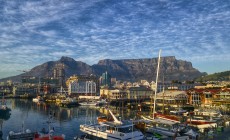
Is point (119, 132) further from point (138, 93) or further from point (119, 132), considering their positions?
point (138, 93)

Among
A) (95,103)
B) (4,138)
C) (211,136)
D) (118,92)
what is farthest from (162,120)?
(118,92)

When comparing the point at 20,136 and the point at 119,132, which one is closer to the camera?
the point at 119,132

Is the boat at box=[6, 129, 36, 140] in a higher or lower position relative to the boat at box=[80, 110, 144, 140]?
lower

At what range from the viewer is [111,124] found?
38.6m

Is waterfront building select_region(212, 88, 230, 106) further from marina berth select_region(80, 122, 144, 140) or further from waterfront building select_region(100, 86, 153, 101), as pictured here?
waterfront building select_region(100, 86, 153, 101)

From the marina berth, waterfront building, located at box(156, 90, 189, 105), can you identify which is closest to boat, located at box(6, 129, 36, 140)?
the marina berth

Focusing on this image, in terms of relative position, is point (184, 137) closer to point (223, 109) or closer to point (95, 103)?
point (223, 109)

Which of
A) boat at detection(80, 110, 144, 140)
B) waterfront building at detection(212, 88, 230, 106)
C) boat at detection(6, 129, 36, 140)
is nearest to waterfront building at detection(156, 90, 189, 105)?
waterfront building at detection(212, 88, 230, 106)

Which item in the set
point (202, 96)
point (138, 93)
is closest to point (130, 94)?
point (138, 93)

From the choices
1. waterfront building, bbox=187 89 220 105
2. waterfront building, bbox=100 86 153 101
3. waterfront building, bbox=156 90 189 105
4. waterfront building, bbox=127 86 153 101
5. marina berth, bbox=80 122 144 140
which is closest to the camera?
marina berth, bbox=80 122 144 140

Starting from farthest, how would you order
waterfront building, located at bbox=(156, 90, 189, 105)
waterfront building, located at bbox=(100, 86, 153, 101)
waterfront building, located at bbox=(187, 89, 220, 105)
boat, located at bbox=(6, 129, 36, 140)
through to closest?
waterfront building, located at bbox=(100, 86, 153, 101)
waterfront building, located at bbox=(156, 90, 189, 105)
waterfront building, located at bbox=(187, 89, 220, 105)
boat, located at bbox=(6, 129, 36, 140)

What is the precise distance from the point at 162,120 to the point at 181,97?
51739 mm

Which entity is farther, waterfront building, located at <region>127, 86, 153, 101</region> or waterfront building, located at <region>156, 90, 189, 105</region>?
waterfront building, located at <region>127, 86, 153, 101</region>

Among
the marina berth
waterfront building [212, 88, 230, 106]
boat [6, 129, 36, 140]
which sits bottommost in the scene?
boat [6, 129, 36, 140]
